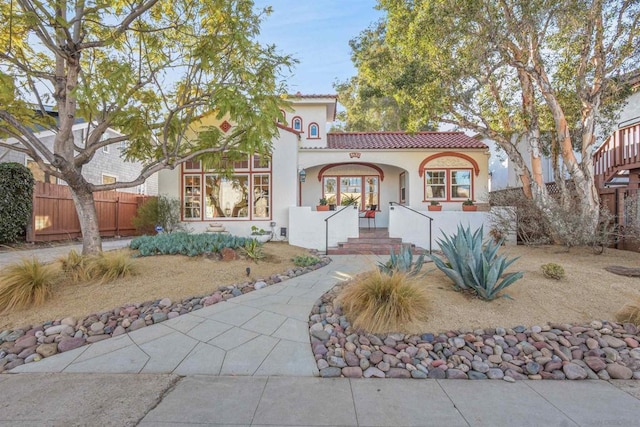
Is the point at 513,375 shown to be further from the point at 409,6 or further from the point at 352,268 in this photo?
the point at 409,6

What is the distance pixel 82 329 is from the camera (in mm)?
3652

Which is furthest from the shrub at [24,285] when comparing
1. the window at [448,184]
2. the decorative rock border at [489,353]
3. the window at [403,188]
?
the window at [448,184]

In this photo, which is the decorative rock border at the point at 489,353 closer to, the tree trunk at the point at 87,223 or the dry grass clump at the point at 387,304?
the dry grass clump at the point at 387,304

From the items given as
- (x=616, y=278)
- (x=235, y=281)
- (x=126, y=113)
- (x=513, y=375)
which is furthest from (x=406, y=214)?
(x=126, y=113)

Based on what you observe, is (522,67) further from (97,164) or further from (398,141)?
(97,164)

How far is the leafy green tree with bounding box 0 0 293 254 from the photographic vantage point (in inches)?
199

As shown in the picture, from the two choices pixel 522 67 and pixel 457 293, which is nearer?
pixel 457 293

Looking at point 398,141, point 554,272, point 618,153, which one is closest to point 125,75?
point 554,272

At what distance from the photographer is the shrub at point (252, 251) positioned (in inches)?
272

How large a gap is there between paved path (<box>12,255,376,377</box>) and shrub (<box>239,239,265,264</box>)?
2383 millimetres

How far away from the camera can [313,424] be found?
7.04ft

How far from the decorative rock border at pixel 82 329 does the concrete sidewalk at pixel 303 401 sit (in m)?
0.43

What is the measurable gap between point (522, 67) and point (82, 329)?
10.7 meters

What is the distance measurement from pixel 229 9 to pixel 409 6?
549cm
